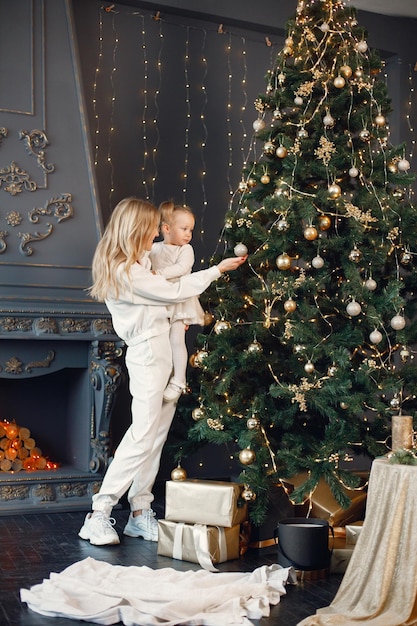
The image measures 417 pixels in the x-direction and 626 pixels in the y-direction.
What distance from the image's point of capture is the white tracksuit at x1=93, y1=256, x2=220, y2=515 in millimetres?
4449

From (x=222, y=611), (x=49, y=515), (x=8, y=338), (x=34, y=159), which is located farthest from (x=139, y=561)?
(x=34, y=159)

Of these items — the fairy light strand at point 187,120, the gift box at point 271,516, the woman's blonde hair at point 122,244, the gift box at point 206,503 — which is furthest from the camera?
the fairy light strand at point 187,120

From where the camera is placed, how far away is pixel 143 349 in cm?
455

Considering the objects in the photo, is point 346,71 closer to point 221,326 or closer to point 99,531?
point 221,326

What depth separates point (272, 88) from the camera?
186 inches

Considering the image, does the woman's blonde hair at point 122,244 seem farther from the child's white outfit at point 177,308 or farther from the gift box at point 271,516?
the gift box at point 271,516

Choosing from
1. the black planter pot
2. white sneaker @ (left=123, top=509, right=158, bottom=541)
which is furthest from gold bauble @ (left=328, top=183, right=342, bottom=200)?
white sneaker @ (left=123, top=509, right=158, bottom=541)

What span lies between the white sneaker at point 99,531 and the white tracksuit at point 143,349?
61 millimetres

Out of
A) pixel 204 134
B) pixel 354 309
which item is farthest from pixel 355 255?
pixel 204 134

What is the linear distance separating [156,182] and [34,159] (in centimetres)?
111

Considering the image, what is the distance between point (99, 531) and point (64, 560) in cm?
38

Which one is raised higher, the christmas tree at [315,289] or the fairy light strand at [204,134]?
the fairy light strand at [204,134]

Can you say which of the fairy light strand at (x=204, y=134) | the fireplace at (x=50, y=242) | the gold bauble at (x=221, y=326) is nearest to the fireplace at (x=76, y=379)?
the fireplace at (x=50, y=242)

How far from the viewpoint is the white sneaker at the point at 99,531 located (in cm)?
438
